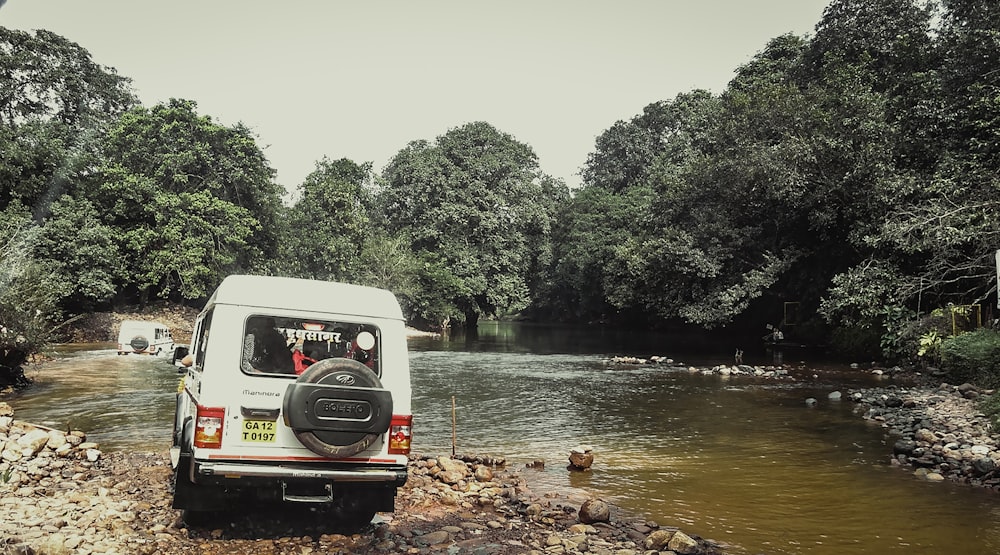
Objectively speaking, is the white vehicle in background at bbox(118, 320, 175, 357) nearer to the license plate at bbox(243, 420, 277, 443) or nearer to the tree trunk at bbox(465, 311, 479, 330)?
the license plate at bbox(243, 420, 277, 443)

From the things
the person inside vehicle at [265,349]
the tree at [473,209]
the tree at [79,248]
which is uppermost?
the tree at [473,209]

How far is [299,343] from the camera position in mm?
6969

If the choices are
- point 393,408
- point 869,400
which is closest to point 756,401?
point 869,400

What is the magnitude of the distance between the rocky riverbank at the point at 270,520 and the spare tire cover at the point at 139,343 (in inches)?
886

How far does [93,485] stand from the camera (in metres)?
8.72

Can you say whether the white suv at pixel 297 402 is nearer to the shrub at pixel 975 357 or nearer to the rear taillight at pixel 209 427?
the rear taillight at pixel 209 427

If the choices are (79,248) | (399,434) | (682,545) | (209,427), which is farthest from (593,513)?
(79,248)

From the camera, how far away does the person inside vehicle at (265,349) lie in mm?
6602

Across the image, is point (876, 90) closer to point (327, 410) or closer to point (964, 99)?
point (964, 99)

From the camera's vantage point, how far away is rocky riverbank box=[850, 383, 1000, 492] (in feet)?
36.4

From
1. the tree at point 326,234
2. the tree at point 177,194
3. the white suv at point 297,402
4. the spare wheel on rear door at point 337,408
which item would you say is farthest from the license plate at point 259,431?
the tree at point 326,234

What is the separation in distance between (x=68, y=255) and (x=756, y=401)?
113 ft

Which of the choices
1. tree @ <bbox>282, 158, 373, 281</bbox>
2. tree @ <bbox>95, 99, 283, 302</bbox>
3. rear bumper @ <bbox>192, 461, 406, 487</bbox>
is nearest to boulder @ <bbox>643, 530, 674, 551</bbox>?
rear bumper @ <bbox>192, 461, 406, 487</bbox>

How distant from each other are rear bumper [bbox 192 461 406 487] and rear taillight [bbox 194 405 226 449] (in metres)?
0.18
